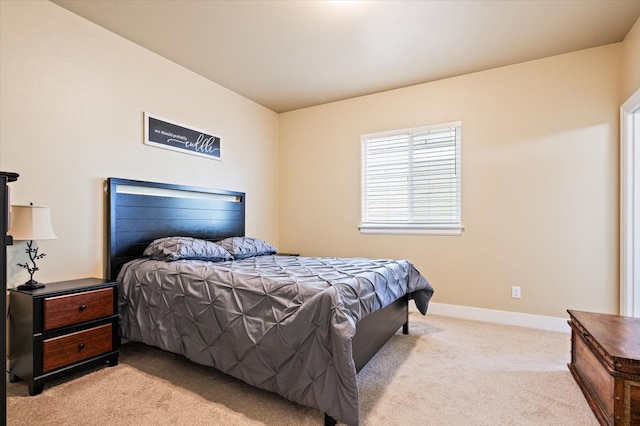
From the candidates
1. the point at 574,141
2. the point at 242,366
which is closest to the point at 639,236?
the point at 574,141

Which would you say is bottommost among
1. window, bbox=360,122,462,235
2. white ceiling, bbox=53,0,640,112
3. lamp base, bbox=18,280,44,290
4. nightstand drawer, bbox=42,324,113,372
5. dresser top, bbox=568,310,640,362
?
nightstand drawer, bbox=42,324,113,372

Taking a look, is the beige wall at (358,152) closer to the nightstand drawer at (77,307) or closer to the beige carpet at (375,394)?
Result: the nightstand drawer at (77,307)

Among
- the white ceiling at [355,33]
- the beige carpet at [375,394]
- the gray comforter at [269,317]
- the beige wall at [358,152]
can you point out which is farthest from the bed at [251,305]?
the white ceiling at [355,33]

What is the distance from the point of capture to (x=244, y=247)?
3545 mm

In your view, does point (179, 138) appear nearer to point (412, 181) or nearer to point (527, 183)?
point (412, 181)

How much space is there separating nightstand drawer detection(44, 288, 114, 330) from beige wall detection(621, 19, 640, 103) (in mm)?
4385

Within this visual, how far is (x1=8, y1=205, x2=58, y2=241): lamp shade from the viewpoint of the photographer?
215 centimetres

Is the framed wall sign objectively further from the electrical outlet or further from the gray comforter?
the electrical outlet

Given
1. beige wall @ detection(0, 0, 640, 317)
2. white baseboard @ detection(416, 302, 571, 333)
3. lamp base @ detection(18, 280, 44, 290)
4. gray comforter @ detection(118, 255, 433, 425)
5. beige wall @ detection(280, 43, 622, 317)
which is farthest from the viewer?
white baseboard @ detection(416, 302, 571, 333)

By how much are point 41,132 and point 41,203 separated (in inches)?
20.5

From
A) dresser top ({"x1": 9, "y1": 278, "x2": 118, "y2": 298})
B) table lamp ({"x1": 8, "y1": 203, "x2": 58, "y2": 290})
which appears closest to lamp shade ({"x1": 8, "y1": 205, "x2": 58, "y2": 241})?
table lamp ({"x1": 8, "y1": 203, "x2": 58, "y2": 290})

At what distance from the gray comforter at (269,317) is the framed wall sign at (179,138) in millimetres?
1228

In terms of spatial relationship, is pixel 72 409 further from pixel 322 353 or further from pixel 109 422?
pixel 322 353

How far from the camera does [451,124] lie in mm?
3805
